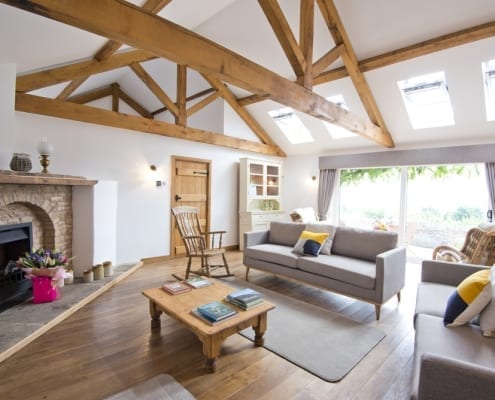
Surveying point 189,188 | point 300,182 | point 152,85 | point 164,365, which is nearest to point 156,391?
point 164,365

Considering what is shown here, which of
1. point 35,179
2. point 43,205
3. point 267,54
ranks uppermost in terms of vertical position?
point 267,54

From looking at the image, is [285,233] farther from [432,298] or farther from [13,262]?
[13,262]

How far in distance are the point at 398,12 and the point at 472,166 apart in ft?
9.71

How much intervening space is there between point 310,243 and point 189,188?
2825mm

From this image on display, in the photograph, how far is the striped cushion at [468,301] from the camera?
168cm

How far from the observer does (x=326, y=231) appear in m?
3.76

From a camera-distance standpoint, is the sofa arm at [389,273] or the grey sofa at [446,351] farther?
the sofa arm at [389,273]

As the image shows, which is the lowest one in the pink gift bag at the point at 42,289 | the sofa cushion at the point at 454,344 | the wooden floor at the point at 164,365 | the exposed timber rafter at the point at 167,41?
the wooden floor at the point at 164,365

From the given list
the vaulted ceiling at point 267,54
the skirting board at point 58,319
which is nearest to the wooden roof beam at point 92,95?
the vaulted ceiling at point 267,54

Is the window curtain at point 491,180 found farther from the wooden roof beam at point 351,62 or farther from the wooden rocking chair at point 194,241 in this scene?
the wooden rocking chair at point 194,241

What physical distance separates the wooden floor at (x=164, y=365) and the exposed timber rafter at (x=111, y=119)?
273 centimetres

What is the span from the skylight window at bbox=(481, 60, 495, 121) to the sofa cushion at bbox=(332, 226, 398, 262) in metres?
2.72

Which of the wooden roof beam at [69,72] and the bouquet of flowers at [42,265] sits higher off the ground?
the wooden roof beam at [69,72]

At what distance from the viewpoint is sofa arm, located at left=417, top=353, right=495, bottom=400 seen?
41.6 inches
